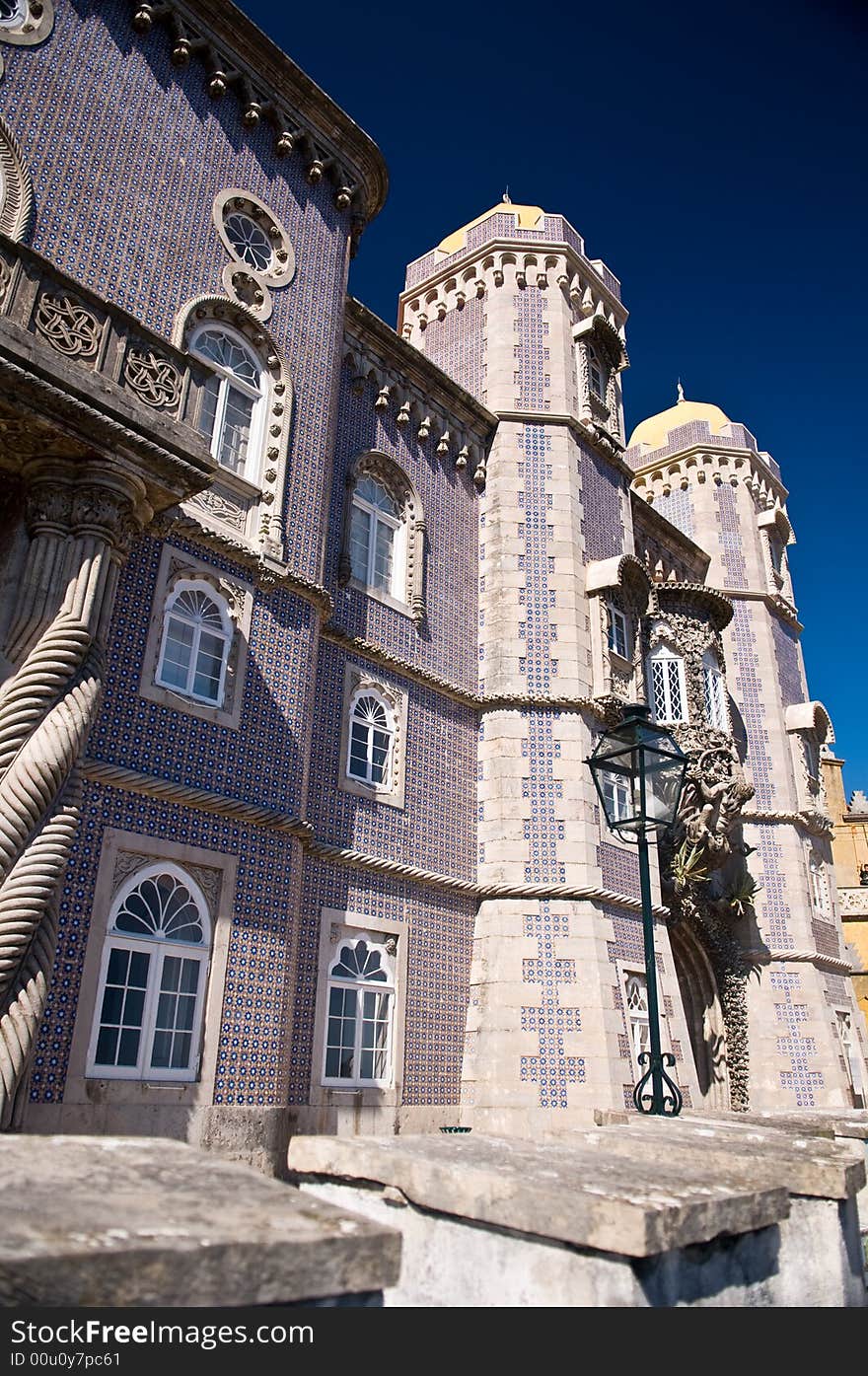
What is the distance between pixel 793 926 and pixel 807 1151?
16.2 metres

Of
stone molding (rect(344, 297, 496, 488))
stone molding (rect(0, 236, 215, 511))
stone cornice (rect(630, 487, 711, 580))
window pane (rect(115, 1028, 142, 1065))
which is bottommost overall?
window pane (rect(115, 1028, 142, 1065))

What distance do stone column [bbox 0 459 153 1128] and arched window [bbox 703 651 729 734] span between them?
1402 cm

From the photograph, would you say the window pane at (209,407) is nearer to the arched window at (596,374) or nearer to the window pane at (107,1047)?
the window pane at (107,1047)

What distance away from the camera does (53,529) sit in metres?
7.42

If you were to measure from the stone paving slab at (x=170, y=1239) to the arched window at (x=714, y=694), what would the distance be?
18.0m

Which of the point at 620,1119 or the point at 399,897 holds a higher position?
the point at 399,897

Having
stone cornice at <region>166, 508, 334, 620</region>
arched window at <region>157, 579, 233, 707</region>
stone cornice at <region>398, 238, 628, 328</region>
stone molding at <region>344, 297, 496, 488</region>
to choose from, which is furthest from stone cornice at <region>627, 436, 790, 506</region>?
arched window at <region>157, 579, 233, 707</region>

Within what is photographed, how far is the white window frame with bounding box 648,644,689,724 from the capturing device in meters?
18.1

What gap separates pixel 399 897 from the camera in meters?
12.2

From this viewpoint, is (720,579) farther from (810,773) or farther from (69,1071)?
(69,1071)

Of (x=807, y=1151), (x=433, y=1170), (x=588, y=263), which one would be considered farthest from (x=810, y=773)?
(x=433, y=1170)

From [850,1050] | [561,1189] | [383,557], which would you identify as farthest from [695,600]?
[561,1189]

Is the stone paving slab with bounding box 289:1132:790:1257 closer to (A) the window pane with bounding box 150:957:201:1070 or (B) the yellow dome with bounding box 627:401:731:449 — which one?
(A) the window pane with bounding box 150:957:201:1070

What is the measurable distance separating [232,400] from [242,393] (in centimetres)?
20
